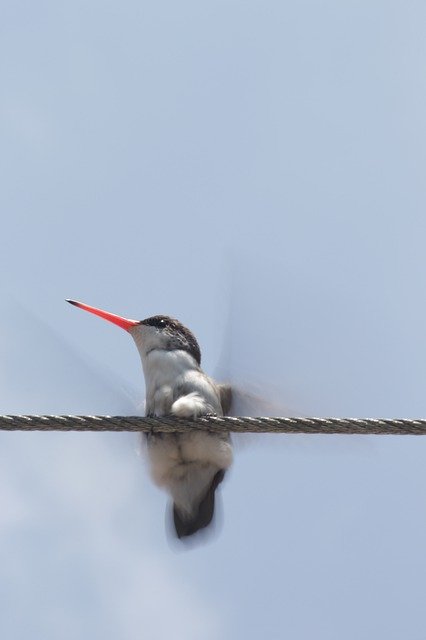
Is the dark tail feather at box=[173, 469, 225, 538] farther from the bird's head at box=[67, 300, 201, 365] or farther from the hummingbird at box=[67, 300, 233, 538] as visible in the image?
the bird's head at box=[67, 300, 201, 365]

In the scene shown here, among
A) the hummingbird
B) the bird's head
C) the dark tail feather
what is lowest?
the dark tail feather

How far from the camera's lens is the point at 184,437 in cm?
739

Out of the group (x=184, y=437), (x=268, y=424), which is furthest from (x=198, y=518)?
(x=268, y=424)

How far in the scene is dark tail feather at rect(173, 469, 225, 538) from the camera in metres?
7.82

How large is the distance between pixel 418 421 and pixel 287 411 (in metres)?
2.05

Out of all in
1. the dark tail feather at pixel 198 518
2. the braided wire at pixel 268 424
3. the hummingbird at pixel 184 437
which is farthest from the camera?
the dark tail feather at pixel 198 518

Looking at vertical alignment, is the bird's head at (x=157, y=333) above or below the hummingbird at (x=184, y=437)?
above

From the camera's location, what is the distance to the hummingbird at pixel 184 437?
7406 millimetres

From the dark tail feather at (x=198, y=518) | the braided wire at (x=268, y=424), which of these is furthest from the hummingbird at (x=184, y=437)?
the braided wire at (x=268, y=424)

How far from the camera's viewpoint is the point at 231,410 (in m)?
8.41

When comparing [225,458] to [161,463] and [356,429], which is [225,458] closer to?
[161,463]

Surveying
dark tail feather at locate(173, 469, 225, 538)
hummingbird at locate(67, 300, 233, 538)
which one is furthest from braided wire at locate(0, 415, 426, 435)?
dark tail feather at locate(173, 469, 225, 538)

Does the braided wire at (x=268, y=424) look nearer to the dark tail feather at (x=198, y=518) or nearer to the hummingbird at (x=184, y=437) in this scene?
the hummingbird at (x=184, y=437)

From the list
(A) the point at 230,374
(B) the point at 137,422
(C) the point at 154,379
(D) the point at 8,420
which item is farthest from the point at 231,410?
(D) the point at 8,420
